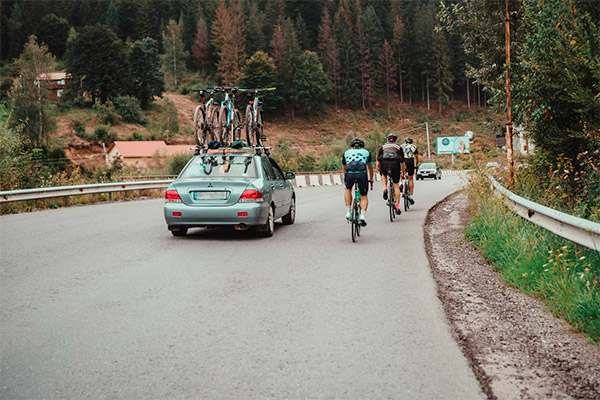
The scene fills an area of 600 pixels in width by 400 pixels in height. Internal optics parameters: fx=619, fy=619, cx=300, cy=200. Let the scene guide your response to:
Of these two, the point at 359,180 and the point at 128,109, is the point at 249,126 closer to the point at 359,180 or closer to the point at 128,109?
the point at 359,180

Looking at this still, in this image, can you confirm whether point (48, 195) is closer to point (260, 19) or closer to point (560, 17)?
point (560, 17)

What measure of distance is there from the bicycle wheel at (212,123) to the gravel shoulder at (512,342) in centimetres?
926

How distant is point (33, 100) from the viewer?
260 ft

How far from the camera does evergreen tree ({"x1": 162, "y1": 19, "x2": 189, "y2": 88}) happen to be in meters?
134

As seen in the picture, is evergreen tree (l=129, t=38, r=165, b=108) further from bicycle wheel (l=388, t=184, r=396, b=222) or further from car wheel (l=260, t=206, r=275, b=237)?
car wheel (l=260, t=206, r=275, b=237)

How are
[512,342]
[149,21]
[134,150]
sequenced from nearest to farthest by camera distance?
[512,342] < [134,150] < [149,21]

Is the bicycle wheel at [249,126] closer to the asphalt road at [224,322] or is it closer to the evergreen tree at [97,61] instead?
the asphalt road at [224,322]

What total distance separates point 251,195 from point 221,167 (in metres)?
1.08

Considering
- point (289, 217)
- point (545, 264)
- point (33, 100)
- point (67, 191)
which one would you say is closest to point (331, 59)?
point (33, 100)

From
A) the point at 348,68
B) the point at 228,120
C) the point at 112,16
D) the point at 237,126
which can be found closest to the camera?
the point at 228,120

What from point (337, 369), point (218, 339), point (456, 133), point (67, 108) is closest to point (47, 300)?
point (218, 339)

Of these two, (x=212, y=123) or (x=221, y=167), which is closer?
(x=221, y=167)

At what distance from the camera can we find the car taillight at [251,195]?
1072 cm

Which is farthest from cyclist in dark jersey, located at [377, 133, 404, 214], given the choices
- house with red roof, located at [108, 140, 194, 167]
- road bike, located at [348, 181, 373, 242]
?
house with red roof, located at [108, 140, 194, 167]
